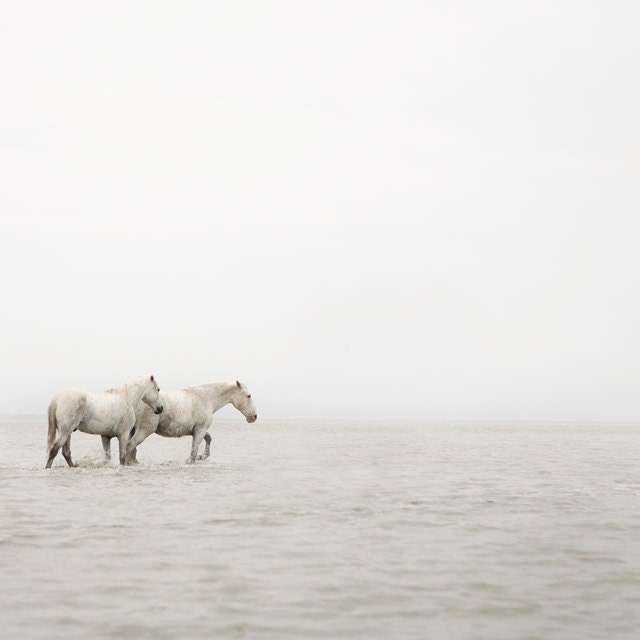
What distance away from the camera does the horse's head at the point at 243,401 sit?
69.5ft

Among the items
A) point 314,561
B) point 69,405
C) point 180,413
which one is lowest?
point 314,561

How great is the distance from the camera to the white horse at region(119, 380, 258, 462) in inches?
752

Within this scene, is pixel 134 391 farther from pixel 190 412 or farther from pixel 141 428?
pixel 190 412

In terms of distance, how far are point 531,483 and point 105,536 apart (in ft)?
33.3

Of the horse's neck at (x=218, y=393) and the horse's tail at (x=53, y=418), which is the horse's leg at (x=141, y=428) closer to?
A: the horse's neck at (x=218, y=393)

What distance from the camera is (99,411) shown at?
17656 mm

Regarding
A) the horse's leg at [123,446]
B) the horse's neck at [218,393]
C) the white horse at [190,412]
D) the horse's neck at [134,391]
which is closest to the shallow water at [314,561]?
the horse's leg at [123,446]

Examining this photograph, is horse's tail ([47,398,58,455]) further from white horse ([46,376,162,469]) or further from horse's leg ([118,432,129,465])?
horse's leg ([118,432,129,465])

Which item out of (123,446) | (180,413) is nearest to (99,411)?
(123,446)

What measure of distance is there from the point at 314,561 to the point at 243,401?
13.5m

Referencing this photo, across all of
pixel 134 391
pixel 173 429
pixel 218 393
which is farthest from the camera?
pixel 218 393

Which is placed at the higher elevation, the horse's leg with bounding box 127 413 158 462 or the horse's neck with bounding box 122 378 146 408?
the horse's neck with bounding box 122 378 146 408

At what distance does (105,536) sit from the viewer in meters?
9.05

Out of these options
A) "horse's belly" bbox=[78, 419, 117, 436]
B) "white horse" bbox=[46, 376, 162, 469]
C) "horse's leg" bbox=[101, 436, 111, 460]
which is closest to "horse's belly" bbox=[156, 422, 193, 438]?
"white horse" bbox=[46, 376, 162, 469]
